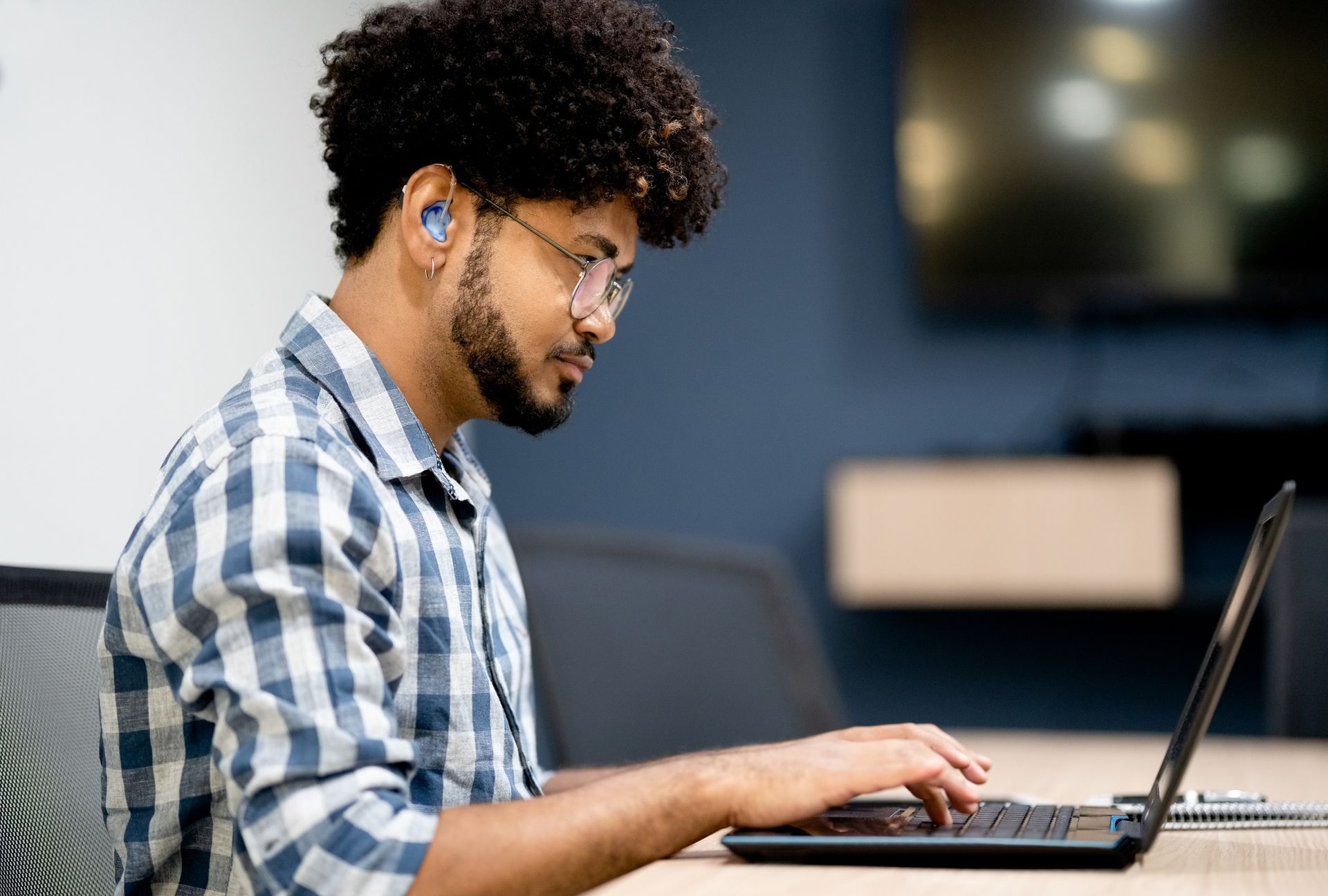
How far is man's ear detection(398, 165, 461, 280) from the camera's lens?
1.21m

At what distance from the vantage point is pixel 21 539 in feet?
5.73

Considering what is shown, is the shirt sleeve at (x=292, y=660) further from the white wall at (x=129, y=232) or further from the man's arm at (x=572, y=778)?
the white wall at (x=129, y=232)

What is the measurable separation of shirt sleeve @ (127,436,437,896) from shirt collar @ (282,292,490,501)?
0.15 m

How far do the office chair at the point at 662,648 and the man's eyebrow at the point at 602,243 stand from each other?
1.90ft

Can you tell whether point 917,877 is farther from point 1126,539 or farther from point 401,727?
point 1126,539

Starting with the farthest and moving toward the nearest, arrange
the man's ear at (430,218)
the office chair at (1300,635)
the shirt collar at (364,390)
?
the office chair at (1300,635) < the man's ear at (430,218) < the shirt collar at (364,390)

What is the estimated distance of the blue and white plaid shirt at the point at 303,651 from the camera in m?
0.85

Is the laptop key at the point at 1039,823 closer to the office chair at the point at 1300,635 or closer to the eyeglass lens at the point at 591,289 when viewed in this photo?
the eyeglass lens at the point at 591,289

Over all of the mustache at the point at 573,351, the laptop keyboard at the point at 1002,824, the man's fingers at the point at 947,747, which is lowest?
the laptop keyboard at the point at 1002,824

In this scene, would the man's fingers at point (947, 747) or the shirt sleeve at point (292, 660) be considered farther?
the man's fingers at point (947, 747)

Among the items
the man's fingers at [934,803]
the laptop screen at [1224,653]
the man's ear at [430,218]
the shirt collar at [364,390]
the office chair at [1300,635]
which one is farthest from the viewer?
the office chair at [1300,635]

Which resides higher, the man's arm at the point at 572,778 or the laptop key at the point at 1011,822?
the laptop key at the point at 1011,822

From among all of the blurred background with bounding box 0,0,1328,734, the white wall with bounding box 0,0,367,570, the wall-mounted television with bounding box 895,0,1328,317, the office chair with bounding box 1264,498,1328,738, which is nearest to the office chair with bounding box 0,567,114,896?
the white wall with bounding box 0,0,367,570

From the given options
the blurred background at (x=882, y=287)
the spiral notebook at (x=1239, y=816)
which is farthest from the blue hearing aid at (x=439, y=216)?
the blurred background at (x=882, y=287)
